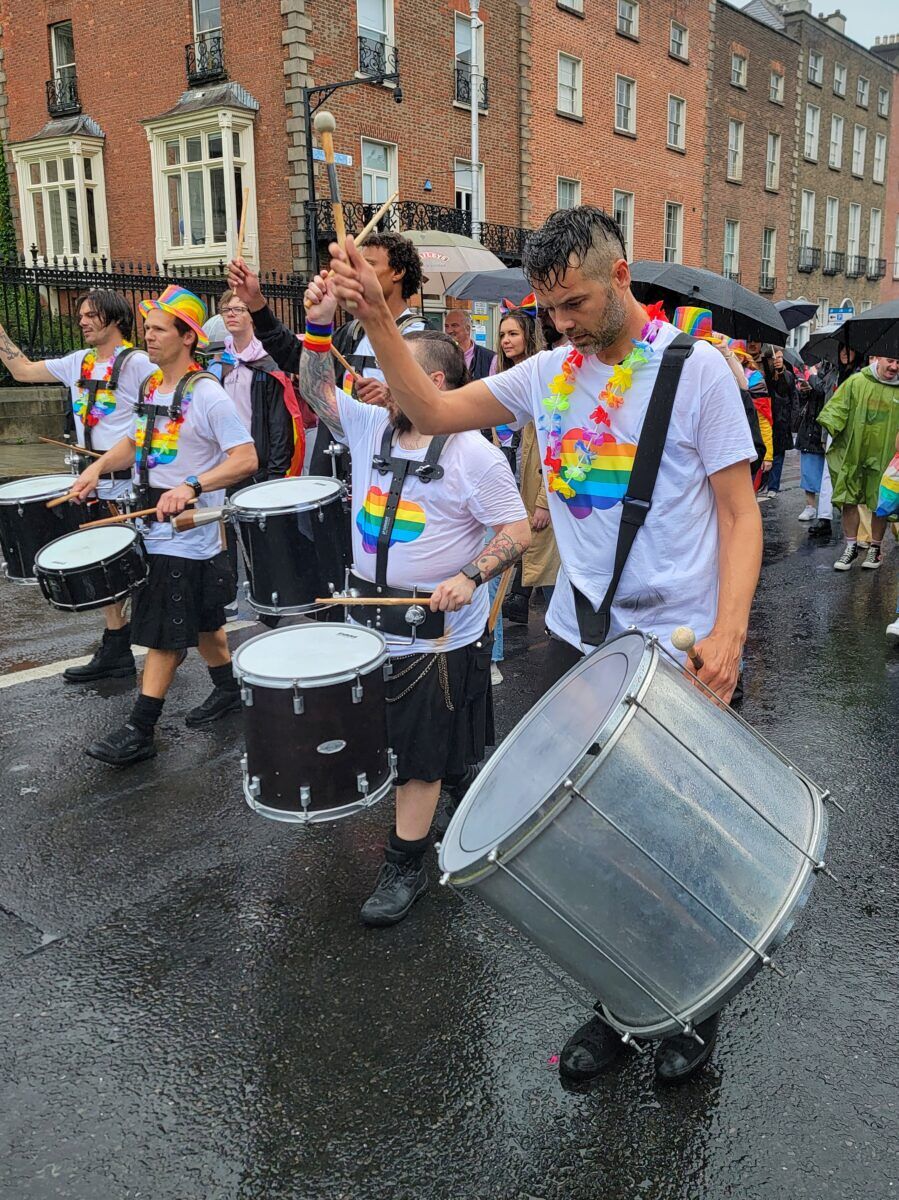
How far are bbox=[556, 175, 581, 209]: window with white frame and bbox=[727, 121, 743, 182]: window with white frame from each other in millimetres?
9303

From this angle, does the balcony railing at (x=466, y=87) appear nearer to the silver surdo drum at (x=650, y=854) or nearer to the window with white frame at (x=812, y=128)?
the window with white frame at (x=812, y=128)

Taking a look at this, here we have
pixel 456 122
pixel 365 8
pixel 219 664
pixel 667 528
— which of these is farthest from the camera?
pixel 456 122

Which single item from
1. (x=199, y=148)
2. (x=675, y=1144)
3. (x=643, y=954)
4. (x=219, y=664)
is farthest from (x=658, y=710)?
(x=199, y=148)

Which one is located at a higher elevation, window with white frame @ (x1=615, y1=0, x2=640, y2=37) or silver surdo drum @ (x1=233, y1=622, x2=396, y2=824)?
window with white frame @ (x1=615, y1=0, x2=640, y2=37)

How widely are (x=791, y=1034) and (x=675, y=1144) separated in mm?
570

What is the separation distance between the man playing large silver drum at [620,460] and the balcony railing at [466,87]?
79.3 ft

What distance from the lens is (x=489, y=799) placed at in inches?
90.7

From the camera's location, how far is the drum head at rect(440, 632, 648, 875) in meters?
2.00

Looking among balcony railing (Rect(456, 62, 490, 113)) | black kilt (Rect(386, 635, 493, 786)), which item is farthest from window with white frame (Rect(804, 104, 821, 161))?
black kilt (Rect(386, 635, 493, 786))

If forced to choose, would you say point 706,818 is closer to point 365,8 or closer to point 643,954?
point 643,954

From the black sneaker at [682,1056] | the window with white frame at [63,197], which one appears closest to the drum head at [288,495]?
the black sneaker at [682,1056]

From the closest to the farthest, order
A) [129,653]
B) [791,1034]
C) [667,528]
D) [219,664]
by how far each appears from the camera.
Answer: [667,528] < [791,1034] < [219,664] < [129,653]

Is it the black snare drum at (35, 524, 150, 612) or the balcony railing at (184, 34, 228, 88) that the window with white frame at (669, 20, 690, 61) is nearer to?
the balcony railing at (184, 34, 228, 88)

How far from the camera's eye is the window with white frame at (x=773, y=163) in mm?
36688
